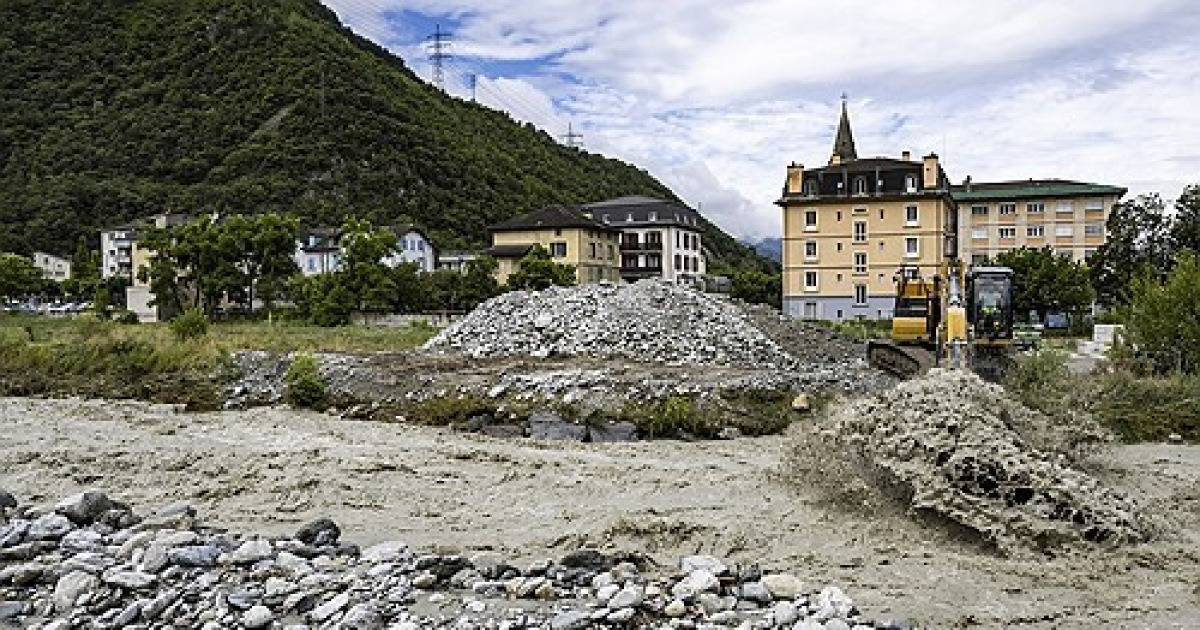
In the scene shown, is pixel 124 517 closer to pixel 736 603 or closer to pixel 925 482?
pixel 736 603

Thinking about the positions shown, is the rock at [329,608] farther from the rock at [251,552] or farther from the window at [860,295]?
the window at [860,295]

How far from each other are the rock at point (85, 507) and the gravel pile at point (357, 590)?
622 mm

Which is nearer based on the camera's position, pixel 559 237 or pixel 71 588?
pixel 71 588

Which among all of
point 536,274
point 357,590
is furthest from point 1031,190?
point 357,590

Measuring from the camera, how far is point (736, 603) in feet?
22.0

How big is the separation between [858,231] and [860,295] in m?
3.34

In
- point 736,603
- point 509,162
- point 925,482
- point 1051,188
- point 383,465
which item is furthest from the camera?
point 509,162

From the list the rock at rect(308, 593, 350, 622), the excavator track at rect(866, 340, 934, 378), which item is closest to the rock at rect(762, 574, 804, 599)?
the rock at rect(308, 593, 350, 622)

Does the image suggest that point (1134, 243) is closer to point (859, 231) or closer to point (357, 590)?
point (859, 231)

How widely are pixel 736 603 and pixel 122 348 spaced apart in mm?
20586

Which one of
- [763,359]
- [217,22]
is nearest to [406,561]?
[763,359]

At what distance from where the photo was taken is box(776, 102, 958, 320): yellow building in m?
48.7

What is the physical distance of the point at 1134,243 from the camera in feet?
122

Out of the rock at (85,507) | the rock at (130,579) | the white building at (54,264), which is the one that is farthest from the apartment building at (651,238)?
the rock at (130,579)
